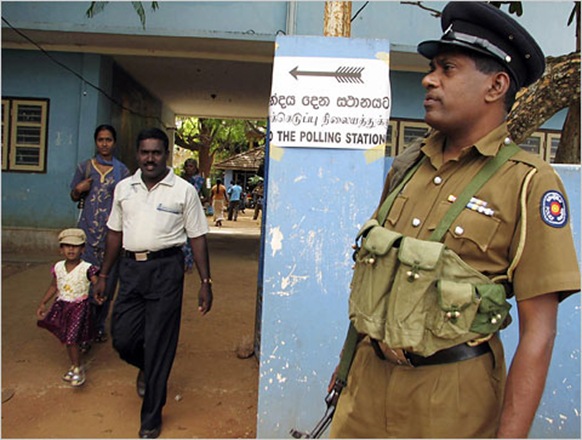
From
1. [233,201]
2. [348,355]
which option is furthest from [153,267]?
[233,201]

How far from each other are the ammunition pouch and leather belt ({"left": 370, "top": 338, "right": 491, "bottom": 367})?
0.04m

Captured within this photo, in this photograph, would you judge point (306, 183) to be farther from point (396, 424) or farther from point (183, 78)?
point (183, 78)

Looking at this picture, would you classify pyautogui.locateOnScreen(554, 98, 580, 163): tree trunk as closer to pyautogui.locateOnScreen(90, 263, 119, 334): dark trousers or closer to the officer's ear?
the officer's ear

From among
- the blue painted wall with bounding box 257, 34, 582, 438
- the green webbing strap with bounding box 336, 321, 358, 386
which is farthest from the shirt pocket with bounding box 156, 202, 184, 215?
the green webbing strap with bounding box 336, 321, 358, 386

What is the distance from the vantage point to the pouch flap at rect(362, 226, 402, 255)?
154cm

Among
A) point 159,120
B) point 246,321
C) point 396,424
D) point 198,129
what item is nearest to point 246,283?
point 246,321

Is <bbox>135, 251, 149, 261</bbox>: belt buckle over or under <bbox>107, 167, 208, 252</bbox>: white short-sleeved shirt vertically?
under

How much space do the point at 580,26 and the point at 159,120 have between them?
37.4 ft

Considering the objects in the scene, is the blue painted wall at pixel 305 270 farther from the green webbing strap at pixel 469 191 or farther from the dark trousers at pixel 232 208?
the dark trousers at pixel 232 208

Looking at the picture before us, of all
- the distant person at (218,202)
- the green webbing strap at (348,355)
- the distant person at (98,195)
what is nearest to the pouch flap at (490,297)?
the green webbing strap at (348,355)

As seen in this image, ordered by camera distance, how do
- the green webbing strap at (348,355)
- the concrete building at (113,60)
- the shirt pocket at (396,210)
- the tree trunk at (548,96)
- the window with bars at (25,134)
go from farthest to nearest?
the window with bars at (25,134) < the concrete building at (113,60) < the tree trunk at (548,96) < the green webbing strap at (348,355) < the shirt pocket at (396,210)

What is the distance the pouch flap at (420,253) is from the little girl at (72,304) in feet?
9.63

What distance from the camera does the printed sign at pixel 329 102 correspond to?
9.69ft

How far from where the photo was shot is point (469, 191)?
1.53 metres
